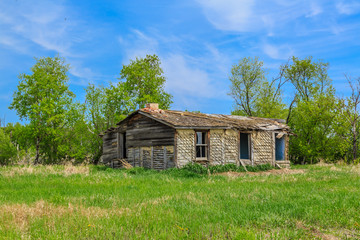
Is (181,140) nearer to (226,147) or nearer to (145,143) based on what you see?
(145,143)

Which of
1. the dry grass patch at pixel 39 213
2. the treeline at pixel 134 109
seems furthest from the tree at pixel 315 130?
the dry grass patch at pixel 39 213

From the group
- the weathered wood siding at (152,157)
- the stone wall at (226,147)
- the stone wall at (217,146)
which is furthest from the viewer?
the stone wall at (217,146)

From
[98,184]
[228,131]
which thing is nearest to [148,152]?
[228,131]

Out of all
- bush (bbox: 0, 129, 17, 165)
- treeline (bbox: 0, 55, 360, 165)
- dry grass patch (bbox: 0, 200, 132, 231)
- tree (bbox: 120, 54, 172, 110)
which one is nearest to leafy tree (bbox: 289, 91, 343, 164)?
treeline (bbox: 0, 55, 360, 165)

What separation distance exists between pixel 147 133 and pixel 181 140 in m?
3.22

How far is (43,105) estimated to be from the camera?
34250mm

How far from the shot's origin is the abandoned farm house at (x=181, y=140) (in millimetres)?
21203

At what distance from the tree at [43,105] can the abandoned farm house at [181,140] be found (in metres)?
10.7

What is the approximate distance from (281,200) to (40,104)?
1227 inches

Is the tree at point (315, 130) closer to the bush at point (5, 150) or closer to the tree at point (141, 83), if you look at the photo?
the tree at point (141, 83)

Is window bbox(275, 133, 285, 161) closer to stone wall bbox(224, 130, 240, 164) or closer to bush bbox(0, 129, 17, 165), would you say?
stone wall bbox(224, 130, 240, 164)

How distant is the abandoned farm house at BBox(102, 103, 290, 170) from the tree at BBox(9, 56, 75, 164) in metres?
10.7

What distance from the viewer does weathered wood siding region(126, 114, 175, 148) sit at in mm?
21484

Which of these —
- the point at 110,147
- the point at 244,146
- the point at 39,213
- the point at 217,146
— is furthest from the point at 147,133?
the point at 39,213
